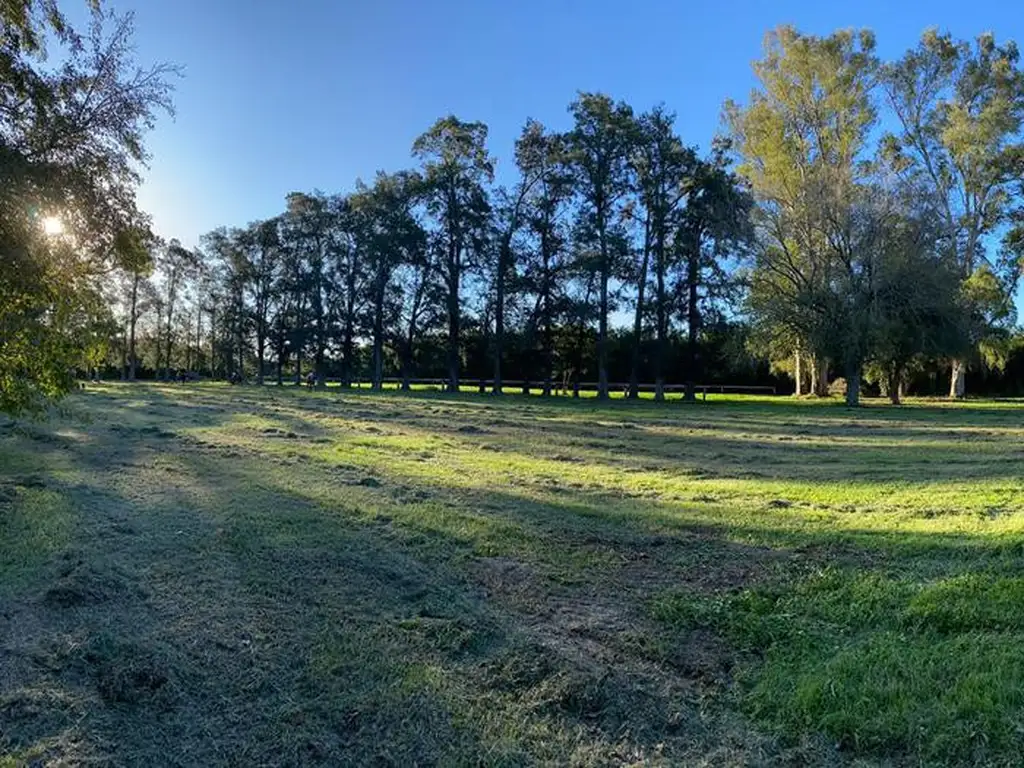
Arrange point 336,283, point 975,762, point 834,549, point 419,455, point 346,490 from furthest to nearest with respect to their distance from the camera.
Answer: point 336,283, point 419,455, point 346,490, point 834,549, point 975,762

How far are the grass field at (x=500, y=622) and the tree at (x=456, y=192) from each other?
110 feet

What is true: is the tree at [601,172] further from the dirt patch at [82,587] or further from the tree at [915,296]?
the dirt patch at [82,587]

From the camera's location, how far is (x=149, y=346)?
6266 cm

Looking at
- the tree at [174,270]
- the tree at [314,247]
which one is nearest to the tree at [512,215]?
the tree at [314,247]

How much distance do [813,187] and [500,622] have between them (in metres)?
30.8

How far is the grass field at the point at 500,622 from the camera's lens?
2.95 meters

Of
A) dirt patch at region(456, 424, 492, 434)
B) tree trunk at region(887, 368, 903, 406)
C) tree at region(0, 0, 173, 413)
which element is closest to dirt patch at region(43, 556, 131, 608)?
tree at region(0, 0, 173, 413)

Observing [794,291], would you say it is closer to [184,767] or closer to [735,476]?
[735,476]

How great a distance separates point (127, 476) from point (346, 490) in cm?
296

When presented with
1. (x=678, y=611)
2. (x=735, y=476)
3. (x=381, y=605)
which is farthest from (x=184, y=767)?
(x=735, y=476)

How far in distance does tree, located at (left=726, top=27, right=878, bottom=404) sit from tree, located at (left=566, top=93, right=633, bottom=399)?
19.1 ft

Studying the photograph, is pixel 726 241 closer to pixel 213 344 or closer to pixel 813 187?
pixel 813 187

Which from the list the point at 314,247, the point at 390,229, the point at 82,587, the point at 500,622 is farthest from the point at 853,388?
the point at 314,247

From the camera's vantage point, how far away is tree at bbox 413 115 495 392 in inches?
1604
